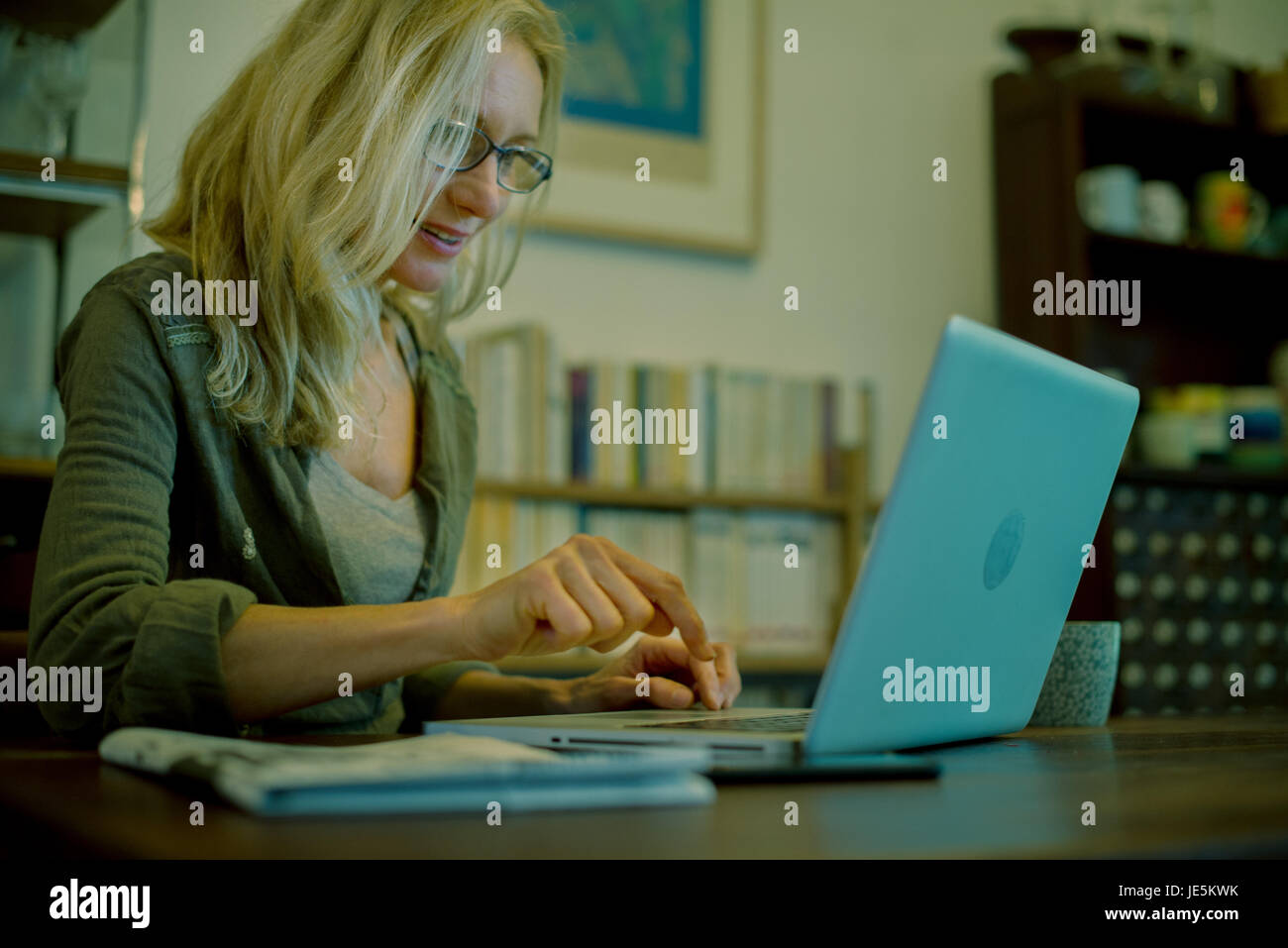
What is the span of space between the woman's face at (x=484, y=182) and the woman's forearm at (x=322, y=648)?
0.53 meters

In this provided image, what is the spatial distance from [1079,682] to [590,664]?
128cm

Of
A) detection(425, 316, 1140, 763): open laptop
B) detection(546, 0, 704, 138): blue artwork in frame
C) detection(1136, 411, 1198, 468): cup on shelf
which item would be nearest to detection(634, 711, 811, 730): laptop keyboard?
detection(425, 316, 1140, 763): open laptop

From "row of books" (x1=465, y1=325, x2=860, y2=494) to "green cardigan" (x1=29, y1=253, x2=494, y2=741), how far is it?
36.9 inches

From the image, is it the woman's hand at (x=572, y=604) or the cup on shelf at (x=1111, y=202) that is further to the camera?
the cup on shelf at (x=1111, y=202)

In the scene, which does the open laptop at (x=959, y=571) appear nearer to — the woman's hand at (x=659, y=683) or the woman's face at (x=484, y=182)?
the woman's hand at (x=659, y=683)

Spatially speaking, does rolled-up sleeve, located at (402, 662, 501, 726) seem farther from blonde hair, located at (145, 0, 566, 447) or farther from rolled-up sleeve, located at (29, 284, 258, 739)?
rolled-up sleeve, located at (29, 284, 258, 739)

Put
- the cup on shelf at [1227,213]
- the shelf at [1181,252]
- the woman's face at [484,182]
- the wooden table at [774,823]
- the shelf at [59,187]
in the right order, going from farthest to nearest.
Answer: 1. the cup on shelf at [1227,213]
2. the shelf at [1181,252]
3. the shelf at [59,187]
4. the woman's face at [484,182]
5. the wooden table at [774,823]

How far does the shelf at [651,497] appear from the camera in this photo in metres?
2.23

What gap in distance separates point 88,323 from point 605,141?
173 centimetres

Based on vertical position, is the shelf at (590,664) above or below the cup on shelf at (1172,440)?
below

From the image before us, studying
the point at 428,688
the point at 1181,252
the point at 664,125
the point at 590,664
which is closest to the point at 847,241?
the point at 664,125

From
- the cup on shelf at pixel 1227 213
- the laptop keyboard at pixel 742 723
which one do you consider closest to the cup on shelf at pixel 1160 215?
the cup on shelf at pixel 1227 213

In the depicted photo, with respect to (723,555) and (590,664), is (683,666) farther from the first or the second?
(723,555)
